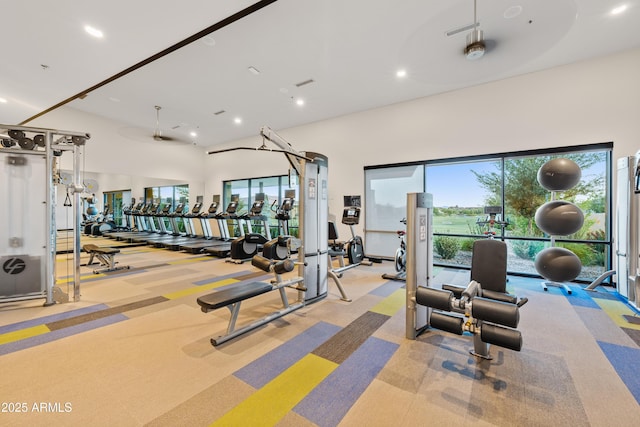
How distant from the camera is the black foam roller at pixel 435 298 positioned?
2.04 m

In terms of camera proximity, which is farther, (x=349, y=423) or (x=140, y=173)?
(x=140, y=173)

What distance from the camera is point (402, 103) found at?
622 cm

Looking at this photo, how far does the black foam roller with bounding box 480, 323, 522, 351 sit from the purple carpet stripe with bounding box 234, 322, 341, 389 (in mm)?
1407

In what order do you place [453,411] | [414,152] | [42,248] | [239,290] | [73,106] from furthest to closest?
[73,106]
[414,152]
[42,248]
[239,290]
[453,411]

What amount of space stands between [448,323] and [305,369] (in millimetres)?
1191

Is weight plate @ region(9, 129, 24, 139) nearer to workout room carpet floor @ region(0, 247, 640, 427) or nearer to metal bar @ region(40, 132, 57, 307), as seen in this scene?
metal bar @ region(40, 132, 57, 307)

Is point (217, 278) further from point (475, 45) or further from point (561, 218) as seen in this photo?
point (561, 218)

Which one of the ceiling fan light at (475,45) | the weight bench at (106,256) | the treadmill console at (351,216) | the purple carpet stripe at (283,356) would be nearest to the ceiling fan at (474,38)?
the ceiling fan light at (475,45)

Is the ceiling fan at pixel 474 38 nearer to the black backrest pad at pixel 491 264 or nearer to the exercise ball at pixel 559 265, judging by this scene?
the black backrest pad at pixel 491 264

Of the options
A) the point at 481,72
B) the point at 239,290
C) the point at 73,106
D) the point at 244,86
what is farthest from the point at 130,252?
the point at 481,72

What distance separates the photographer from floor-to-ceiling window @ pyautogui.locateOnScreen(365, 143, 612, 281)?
465cm

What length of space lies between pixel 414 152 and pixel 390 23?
3.01 metres

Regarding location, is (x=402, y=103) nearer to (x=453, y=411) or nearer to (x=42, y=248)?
(x=453, y=411)

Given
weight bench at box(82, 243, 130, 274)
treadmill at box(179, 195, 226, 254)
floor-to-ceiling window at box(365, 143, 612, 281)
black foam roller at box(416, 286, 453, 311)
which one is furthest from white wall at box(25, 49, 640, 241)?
black foam roller at box(416, 286, 453, 311)
